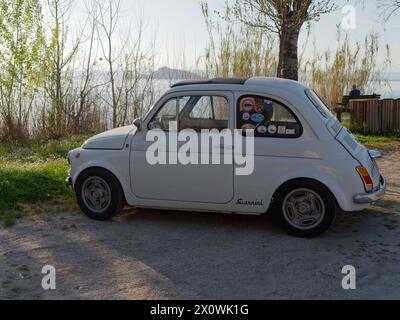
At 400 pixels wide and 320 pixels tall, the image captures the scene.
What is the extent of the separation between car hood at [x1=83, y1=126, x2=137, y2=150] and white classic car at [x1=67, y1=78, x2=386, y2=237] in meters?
0.02

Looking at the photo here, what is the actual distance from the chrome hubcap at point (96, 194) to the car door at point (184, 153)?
0.42 m

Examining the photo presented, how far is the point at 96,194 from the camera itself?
281 inches

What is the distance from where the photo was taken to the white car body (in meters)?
6.16

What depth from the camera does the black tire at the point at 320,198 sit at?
6.16 m

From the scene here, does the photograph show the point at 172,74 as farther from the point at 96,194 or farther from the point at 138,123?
the point at 138,123

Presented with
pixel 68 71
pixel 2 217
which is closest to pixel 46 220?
pixel 2 217

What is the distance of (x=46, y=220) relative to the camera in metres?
7.14

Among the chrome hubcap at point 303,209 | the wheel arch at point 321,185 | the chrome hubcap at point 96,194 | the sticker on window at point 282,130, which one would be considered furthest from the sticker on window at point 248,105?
the chrome hubcap at point 96,194

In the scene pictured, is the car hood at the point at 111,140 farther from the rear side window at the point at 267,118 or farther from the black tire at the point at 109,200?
the rear side window at the point at 267,118

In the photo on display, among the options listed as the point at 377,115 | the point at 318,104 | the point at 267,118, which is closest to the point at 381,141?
the point at 377,115

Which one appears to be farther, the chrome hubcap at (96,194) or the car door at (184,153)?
the chrome hubcap at (96,194)

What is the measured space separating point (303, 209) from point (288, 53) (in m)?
6.35

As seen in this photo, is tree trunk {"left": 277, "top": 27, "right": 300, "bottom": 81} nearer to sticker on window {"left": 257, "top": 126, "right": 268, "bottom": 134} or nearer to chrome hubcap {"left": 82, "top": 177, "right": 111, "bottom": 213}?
sticker on window {"left": 257, "top": 126, "right": 268, "bottom": 134}
